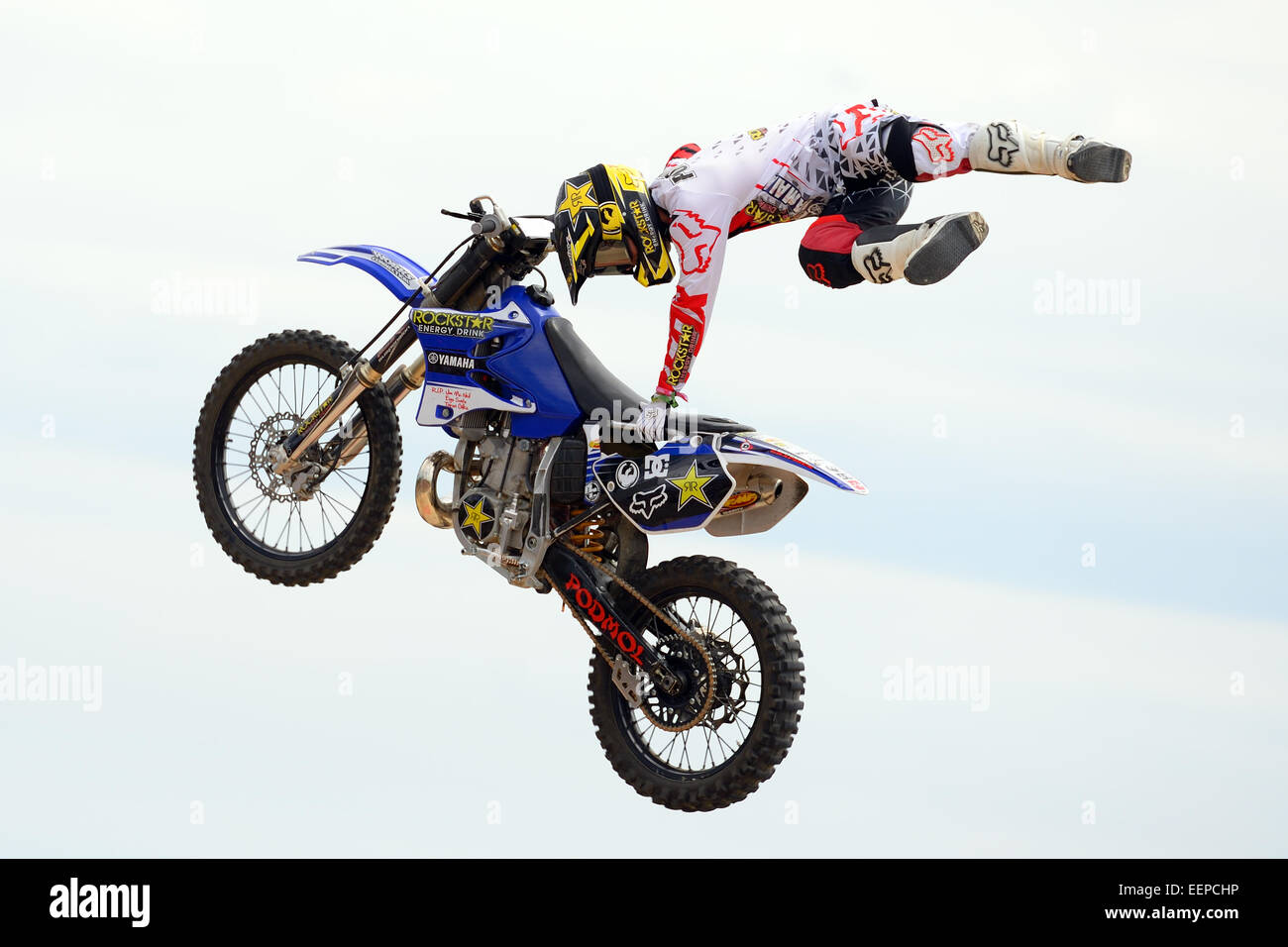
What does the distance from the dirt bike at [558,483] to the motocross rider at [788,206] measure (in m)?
0.35

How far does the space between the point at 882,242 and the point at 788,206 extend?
0.77 m

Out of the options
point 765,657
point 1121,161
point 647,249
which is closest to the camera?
point 1121,161

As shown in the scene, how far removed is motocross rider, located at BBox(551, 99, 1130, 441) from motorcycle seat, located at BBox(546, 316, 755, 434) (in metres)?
0.19

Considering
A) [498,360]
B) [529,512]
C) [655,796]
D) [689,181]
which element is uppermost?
[689,181]

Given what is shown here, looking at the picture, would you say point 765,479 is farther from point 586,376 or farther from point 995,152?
point 995,152

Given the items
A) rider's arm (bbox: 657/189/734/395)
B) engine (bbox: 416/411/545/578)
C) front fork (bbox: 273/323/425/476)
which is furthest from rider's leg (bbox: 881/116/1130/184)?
front fork (bbox: 273/323/425/476)

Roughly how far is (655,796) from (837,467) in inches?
73.1

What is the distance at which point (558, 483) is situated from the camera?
9234 millimetres

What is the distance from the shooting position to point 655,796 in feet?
29.6

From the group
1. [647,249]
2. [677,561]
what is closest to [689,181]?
[647,249]

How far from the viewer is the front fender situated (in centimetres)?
1005

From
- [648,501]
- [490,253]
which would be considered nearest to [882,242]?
[648,501]

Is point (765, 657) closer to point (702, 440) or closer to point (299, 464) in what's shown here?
point (702, 440)

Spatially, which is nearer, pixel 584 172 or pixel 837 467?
pixel 837 467
